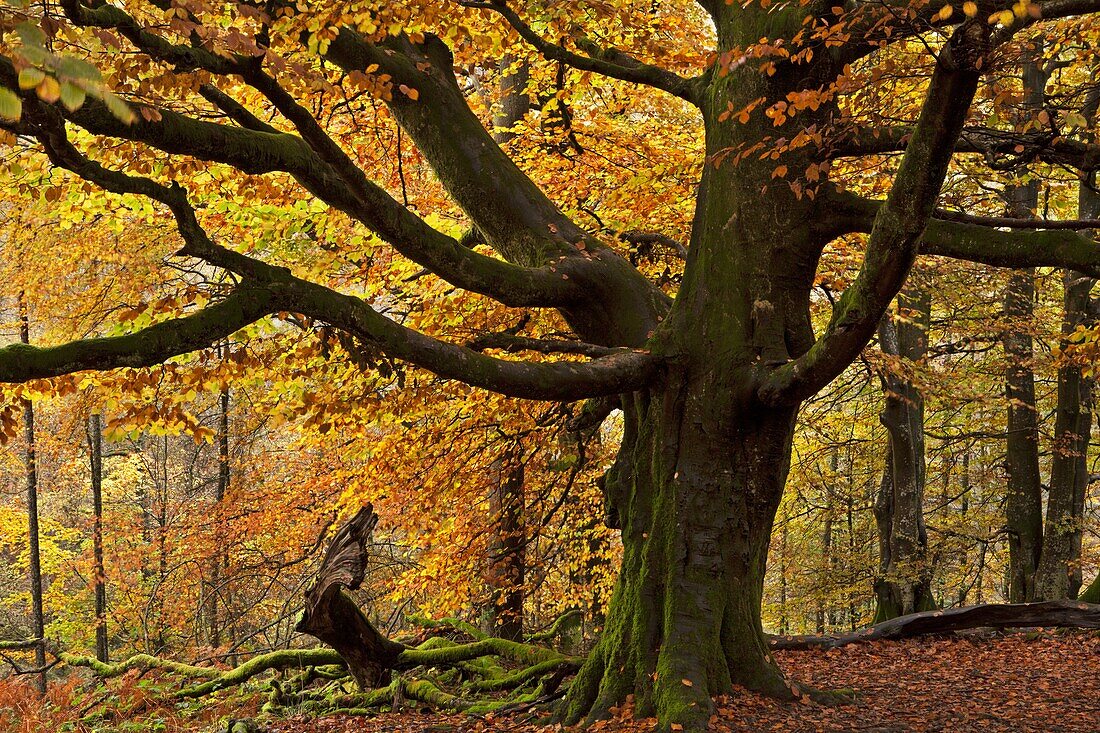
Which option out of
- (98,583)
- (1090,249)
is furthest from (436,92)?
(98,583)

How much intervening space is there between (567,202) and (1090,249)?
6.07 metres

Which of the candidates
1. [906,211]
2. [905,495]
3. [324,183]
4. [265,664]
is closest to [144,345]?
[324,183]

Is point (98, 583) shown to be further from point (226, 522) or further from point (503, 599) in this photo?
point (503, 599)

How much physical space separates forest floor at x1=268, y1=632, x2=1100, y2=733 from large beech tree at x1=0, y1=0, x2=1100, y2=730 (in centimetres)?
37

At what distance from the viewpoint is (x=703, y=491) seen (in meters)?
6.05

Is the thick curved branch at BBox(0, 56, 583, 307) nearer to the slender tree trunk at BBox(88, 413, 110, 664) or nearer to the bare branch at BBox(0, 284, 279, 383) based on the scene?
the bare branch at BBox(0, 284, 279, 383)

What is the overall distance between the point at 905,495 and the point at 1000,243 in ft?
25.8

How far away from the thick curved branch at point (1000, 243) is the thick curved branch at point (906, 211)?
0.53 m

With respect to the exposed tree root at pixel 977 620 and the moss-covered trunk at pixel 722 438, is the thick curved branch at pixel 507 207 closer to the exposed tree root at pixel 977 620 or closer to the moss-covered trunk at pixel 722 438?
the moss-covered trunk at pixel 722 438

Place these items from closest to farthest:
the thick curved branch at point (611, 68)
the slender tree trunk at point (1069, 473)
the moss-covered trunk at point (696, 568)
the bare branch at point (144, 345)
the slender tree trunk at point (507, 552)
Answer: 1. the bare branch at point (144, 345)
2. the moss-covered trunk at point (696, 568)
3. the thick curved branch at point (611, 68)
4. the slender tree trunk at point (507, 552)
5. the slender tree trunk at point (1069, 473)

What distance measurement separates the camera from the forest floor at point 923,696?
18.9 ft

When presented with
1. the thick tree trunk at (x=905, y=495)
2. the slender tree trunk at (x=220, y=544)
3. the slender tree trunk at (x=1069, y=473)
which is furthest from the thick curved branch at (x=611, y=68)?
the slender tree trunk at (x=220, y=544)

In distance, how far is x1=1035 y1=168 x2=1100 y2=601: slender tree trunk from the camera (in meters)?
11.3

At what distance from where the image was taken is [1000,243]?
5.33 meters
